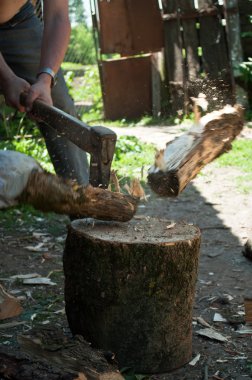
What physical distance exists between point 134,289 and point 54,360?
1.61 ft

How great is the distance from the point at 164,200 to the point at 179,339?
9.74 feet

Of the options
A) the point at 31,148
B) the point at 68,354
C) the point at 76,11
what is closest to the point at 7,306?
the point at 68,354

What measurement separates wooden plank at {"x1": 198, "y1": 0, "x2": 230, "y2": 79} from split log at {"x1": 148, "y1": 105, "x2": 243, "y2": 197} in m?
5.75

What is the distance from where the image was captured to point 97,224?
3123mm

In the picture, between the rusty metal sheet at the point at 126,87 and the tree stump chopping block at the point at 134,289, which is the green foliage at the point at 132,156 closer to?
the rusty metal sheet at the point at 126,87

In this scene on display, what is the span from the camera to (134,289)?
288 cm

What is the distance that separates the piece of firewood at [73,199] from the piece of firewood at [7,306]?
→ 32.6 inches

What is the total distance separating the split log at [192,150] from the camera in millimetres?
3197

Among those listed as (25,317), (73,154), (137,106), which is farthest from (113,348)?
(137,106)

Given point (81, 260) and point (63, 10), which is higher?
point (63, 10)

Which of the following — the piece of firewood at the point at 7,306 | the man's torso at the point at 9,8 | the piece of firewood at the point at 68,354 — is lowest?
the piece of firewood at the point at 7,306

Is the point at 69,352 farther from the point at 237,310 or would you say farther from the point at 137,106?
the point at 137,106

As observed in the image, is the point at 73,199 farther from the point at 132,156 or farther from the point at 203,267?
the point at 132,156

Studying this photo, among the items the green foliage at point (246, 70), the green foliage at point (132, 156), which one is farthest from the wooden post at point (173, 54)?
the green foliage at point (132, 156)
